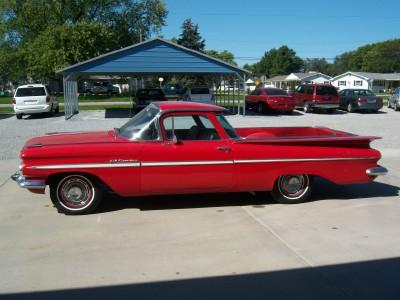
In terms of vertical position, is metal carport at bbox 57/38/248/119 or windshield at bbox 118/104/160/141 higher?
metal carport at bbox 57/38/248/119

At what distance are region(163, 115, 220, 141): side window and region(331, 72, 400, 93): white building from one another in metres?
76.5

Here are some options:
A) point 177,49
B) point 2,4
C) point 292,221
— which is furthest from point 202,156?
point 2,4

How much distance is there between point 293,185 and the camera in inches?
262

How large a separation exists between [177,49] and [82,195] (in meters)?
17.1

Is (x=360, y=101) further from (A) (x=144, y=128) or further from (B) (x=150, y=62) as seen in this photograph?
(A) (x=144, y=128)

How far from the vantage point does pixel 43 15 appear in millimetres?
46812

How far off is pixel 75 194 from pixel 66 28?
40203 millimetres

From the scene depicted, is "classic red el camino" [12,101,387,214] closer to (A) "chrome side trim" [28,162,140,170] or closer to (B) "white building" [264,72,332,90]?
(A) "chrome side trim" [28,162,140,170]

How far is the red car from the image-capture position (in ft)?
80.6

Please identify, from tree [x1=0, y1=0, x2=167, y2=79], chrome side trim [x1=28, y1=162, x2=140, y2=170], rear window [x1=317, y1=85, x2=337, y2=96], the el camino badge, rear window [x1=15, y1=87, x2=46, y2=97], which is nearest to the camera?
chrome side trim [x1=28, y1=162, x2=140, y2=170]

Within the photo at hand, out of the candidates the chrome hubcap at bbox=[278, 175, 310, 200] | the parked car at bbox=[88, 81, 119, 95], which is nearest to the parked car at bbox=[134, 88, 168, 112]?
the chrome hubcap at bbox=[278, 175, 310, 200]

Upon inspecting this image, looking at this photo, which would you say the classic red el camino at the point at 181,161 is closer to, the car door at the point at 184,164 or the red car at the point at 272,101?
the car door at the point at 184,164

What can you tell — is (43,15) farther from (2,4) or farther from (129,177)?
(129,177)

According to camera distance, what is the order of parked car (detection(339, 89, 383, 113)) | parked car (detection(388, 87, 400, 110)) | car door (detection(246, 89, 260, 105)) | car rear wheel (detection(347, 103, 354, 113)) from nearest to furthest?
parked car (detection(339, 89, 383, 113))
car door (detection(246, 89, 260, 105))
car rear wheel (detection(347, 103, 354, 113))
parked car (detection(388, 87, 400, 110))
